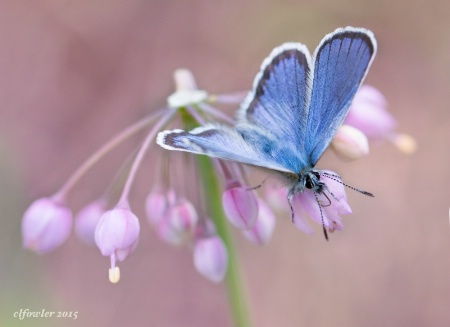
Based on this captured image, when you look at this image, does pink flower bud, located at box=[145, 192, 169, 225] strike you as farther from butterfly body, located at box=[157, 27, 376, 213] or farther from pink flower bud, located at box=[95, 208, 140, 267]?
butterfly body, located at box=[157, 27, 376, 213]

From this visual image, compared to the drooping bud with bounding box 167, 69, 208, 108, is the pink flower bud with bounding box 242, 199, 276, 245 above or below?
below

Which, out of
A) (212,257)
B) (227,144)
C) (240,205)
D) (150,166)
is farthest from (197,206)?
(150,166)

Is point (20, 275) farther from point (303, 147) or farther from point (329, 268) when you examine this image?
point (303, 147)

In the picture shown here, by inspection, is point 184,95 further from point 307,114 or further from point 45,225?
point 45,225

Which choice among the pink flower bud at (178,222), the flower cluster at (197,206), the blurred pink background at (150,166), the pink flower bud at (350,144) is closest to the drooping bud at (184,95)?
the flower cluster at (197,206)

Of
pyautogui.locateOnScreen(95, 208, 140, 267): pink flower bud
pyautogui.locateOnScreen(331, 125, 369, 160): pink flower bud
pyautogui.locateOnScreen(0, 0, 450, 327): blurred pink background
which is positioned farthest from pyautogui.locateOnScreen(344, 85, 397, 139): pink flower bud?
pyautogui.locateOnScreen(0, 0, 450, 327): blurred pink background
